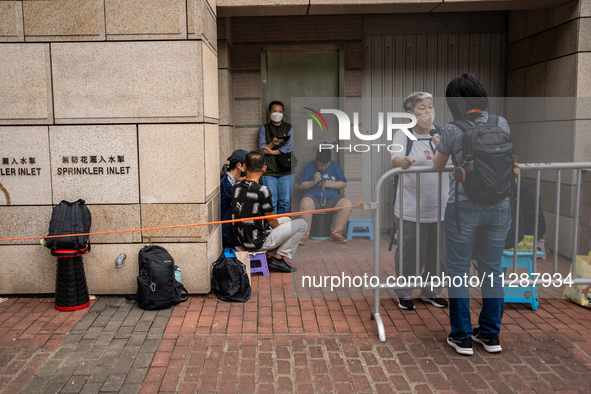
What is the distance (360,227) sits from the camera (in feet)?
17.5

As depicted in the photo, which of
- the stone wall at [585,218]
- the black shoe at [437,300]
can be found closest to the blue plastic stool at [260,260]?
the black shoe at [437,300]

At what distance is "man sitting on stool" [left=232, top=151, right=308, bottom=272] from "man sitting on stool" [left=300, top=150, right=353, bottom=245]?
17.4 inches

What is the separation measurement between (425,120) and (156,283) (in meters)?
3.07

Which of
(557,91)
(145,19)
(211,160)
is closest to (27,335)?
(211,160)

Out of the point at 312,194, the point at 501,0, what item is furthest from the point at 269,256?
the point at 501,0

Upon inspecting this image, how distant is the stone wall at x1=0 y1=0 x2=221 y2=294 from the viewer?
5133 mm

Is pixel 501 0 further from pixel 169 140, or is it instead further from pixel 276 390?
pixel 276 390

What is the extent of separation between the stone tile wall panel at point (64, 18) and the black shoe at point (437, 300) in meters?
4.31

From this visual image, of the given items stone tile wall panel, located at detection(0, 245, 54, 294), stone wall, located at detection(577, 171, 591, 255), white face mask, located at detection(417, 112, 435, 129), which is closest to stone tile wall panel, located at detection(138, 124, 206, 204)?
stone tile wall panel, located at detection(0, 245, 54, 294)

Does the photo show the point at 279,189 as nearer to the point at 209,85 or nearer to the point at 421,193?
the point at 209,85

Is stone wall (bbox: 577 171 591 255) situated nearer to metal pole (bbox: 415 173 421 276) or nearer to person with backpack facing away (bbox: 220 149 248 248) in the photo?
metal pole (bbox: 415 173 421 276)

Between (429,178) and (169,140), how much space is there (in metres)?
2.67

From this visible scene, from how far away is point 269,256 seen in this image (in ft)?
20.8

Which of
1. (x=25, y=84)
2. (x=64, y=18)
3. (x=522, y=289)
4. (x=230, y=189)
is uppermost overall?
(x=64, y=18)
